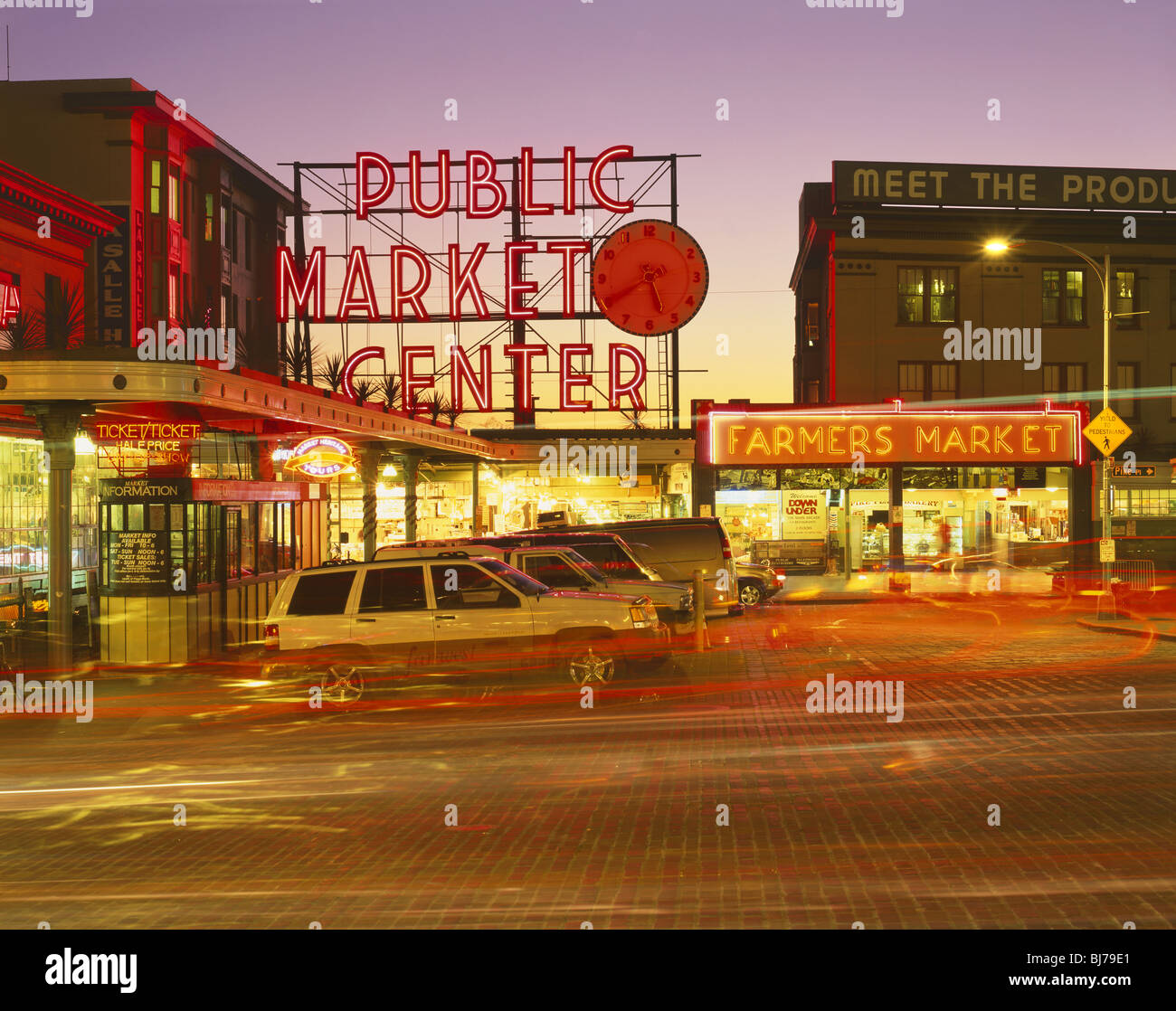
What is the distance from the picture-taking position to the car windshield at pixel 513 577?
47.7 ft

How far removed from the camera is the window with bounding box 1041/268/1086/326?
40781mm

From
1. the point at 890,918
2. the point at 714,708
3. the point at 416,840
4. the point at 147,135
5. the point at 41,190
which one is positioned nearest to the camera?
the point at 890,918

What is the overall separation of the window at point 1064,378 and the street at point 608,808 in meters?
27.1

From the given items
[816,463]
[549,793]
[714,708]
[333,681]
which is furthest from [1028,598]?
[549,793]

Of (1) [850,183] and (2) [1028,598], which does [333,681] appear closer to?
(2) [1028,598]

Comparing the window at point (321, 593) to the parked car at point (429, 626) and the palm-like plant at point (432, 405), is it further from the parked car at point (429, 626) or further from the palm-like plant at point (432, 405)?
the palm-like plant at point (432, 405)

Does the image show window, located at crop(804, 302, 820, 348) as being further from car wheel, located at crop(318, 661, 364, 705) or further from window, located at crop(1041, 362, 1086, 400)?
car wheel, located at crop(318, 661, 364, 705)

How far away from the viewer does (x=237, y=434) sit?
2266cm

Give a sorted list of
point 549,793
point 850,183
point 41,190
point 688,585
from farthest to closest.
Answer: point 850,183 → point 41,190 → point 688,585 → point 549,793

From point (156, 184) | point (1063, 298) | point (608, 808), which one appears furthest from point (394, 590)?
point (1063, 298)

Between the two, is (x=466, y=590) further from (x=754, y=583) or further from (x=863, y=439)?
(x=863, y=439)

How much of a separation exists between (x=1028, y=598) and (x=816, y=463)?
8.64m

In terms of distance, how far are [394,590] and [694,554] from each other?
8.67 m

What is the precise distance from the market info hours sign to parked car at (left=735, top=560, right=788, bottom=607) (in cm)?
880
